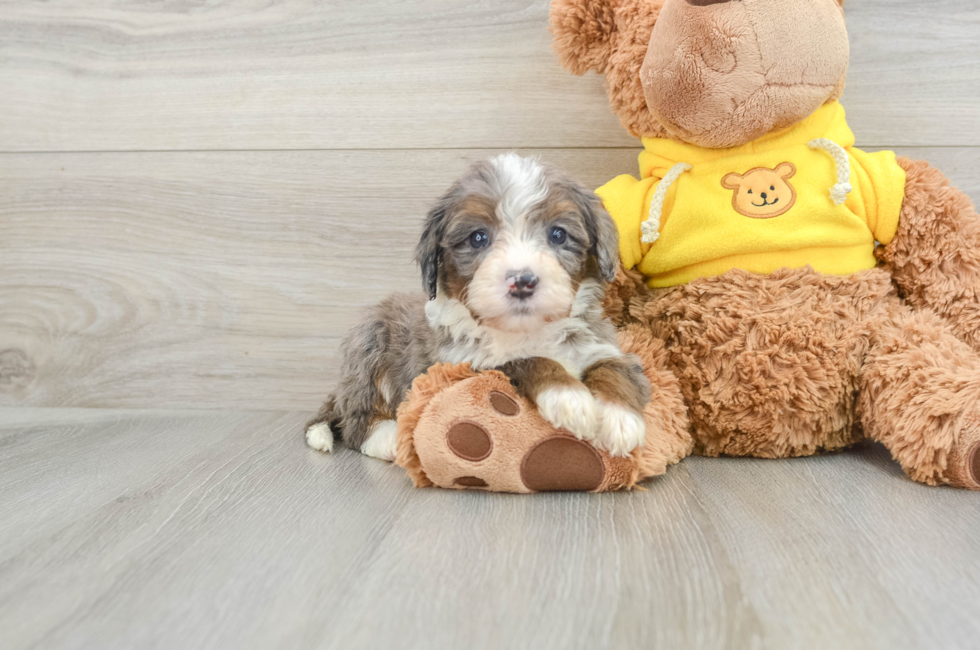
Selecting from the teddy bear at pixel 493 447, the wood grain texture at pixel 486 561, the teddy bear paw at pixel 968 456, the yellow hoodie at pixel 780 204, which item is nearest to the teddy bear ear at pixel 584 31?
the yellow hoodie at pixel 780 204

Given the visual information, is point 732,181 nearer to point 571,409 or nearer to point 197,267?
point 571,409

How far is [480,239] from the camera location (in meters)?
1.54

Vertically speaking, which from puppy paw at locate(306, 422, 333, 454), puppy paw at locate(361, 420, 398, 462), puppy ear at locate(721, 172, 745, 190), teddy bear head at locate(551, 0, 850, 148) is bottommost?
puppy paw at locate(306, 422, 333, 454)

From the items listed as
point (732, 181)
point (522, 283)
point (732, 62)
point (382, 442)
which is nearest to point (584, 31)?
point (732, 62)

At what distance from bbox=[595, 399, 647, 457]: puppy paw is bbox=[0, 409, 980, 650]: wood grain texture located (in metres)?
0.12

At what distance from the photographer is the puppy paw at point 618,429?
1428 mm

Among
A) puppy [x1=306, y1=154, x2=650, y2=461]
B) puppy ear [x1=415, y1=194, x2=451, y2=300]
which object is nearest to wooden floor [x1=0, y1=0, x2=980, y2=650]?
puppy [x1=306, y1=154, x2=650, y2=461]

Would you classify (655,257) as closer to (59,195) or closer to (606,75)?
(606,75)

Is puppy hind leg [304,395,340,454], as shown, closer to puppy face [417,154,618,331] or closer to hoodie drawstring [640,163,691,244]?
puppy face [417,154,618,331]

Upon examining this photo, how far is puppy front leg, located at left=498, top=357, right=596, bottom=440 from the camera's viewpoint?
55.7 inches

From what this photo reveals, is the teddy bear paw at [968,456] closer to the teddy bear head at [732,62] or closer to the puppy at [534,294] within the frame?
the puppy at [534,294]

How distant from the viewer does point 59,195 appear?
246 centimetres

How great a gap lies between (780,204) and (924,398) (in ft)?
1.71

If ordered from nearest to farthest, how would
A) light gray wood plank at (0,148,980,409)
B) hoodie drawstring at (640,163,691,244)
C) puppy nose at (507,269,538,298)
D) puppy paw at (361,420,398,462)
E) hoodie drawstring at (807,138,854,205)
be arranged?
puppy nose at (507,269,538,298) → hoodie drawstring at (807,138,854,205) → hoodie drawstring at (640,163,691,244) → puppy paw at (361,420,398,462) → light gray wood plank at (0,148,980,409)
